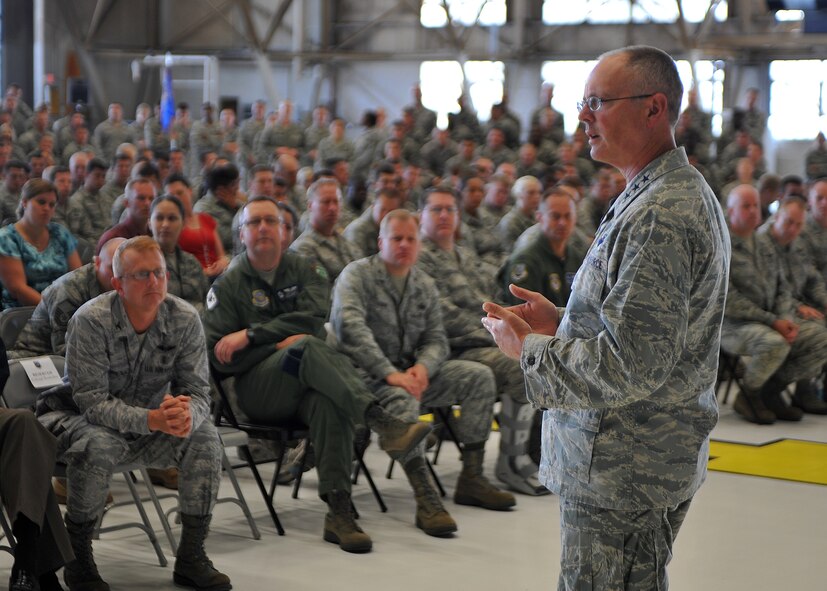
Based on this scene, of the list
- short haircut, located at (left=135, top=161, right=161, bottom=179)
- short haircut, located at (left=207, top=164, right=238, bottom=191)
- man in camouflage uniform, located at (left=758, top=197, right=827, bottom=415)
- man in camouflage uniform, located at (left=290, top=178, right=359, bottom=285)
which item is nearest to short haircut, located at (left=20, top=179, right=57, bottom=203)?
man in camouflage uniform, located at (left=290, top=178, right=359, bottom=285)

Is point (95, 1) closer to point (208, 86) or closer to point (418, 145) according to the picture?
point (208, 86)

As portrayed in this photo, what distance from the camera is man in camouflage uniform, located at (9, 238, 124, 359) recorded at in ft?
15.7

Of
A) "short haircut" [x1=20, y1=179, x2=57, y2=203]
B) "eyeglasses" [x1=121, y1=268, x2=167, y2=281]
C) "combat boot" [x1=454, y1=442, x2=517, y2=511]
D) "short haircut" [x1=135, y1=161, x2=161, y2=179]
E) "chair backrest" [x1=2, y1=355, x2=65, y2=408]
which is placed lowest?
"combat boot" [x1=454, y1=442, x2=517, y2=511]

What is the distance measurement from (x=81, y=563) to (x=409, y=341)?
1941mm

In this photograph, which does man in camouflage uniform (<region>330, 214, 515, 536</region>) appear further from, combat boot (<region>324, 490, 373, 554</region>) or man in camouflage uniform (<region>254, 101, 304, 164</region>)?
man in camouflage uniform (<region>254, 101, 304, 164</region>)

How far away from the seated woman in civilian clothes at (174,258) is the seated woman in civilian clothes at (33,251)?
0.71 meters

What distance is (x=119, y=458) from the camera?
12.8ft

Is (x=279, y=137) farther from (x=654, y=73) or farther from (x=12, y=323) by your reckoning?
(x=654, y=73)

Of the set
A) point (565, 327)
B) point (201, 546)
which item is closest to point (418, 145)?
point (201, 546)

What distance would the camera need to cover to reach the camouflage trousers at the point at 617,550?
2088 millimetres

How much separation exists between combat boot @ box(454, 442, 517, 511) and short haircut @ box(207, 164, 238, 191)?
129 inches

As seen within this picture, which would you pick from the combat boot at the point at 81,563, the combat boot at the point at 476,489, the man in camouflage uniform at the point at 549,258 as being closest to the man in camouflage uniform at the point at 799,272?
the man in camouflage uniform at the point at 549,258

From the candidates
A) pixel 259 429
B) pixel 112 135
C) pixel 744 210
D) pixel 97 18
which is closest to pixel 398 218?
pixel 259 429

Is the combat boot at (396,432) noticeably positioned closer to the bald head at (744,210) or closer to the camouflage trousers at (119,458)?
the camouflage trousers at (119,458)
